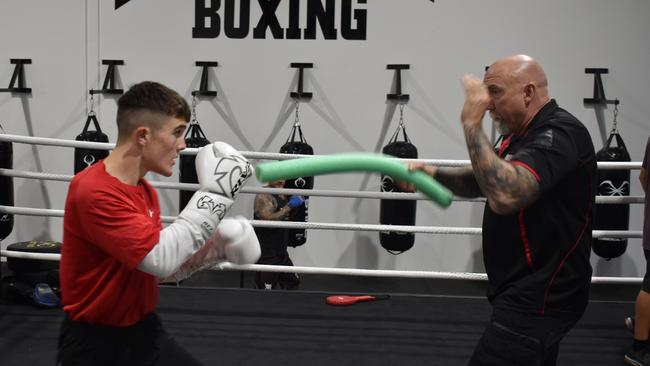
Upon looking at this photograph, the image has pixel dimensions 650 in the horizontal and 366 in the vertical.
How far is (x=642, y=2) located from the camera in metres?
5.12

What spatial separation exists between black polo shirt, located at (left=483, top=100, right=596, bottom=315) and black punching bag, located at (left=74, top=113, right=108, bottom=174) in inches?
138

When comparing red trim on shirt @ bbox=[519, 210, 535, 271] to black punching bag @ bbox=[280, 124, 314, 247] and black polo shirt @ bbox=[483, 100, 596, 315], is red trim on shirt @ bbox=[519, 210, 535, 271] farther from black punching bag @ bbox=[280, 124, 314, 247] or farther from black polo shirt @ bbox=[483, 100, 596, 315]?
black punching bag @ bbox=[280, 124, 314, 247]

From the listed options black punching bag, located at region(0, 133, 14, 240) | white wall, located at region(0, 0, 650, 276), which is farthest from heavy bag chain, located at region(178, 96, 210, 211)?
black punching bag, located at region(0, 133, 14, 240)

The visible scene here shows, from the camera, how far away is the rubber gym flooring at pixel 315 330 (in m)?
2.82

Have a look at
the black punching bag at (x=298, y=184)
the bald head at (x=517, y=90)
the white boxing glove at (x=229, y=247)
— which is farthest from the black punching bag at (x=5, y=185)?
the bald head at (x=517, y=90)

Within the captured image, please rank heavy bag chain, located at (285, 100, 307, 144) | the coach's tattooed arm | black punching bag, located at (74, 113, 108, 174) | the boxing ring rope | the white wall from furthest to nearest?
the white wall
heavy bag chain, located at (285, 100, 307, 144)
black punching bag, located at (74, 113, 108, 174)
the boxing ring rope
the coach's tattooed arm

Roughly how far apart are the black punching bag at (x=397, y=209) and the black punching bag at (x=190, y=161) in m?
1.30

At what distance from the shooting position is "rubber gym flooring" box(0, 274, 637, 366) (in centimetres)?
282

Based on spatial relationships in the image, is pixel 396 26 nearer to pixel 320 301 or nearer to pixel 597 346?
pixel 320 301

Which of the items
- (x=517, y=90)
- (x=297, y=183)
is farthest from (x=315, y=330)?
(x=297, y=183)

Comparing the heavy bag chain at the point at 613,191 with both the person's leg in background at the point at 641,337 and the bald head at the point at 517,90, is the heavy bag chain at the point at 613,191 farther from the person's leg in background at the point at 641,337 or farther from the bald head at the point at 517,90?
the bald head at the point at 517,90

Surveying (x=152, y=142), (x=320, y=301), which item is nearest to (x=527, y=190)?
(x=152, y=142)

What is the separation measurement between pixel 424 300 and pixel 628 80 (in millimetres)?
2738

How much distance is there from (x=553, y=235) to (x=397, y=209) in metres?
3.06
